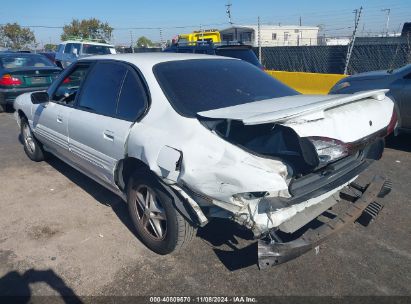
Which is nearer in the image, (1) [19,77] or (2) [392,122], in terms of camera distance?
(2) [392,122]

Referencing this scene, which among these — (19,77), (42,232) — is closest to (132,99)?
(42,232)

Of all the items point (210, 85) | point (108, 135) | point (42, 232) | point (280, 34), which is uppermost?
point (280, 34)

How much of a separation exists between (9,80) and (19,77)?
0.25 meters

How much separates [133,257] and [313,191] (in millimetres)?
1630

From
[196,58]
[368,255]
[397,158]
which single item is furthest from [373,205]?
[397,158]

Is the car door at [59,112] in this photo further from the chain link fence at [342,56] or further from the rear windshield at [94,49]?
the rear windshield at [94,49]

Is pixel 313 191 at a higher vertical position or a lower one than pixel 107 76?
lower

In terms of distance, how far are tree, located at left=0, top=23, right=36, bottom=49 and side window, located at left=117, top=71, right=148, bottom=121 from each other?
4832 centimetres

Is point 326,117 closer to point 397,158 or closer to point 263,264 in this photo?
point 263,264

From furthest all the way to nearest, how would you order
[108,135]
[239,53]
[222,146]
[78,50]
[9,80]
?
[78,50] < [9,80] < [239,53] < [108,135] < [222,146]

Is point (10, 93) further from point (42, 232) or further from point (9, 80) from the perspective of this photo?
point (42, 232)

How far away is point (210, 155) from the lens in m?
2.28

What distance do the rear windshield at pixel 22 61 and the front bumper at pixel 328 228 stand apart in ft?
31.0

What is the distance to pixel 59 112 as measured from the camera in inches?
159
